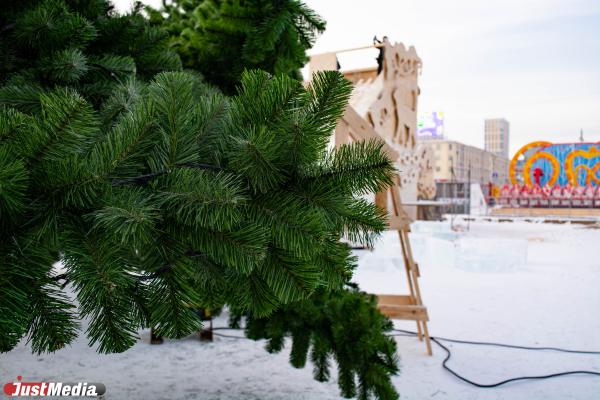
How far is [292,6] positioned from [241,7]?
0.19 meters

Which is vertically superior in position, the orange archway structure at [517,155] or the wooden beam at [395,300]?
the orange archway structure at [517,155]

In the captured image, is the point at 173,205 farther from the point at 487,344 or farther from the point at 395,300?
the point at 487,344

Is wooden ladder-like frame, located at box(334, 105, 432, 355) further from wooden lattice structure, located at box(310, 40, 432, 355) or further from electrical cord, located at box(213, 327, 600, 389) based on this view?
wooden lattice structure, located at box(310, 40, 432, 355)

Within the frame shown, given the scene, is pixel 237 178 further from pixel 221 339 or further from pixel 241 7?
pixel 221 339

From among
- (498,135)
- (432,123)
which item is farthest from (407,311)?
(498,135)

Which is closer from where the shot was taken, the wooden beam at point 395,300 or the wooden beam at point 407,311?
the wooden beam at point 407,311

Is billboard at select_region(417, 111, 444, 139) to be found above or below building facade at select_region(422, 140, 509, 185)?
above

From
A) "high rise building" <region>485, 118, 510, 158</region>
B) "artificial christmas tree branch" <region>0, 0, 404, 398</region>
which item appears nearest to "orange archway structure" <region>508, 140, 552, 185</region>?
"artificial christmas tree branch" <region>0, 0, 404, 398</region>

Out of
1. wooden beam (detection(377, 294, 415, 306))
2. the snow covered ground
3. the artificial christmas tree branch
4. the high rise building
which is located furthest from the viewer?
the high rise building

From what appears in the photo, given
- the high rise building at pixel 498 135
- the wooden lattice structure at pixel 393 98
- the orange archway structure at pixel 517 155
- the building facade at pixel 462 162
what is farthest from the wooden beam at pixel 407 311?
the high rise building at pixel 498 135

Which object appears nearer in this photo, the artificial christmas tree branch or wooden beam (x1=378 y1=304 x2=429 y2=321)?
the artificial christmas tree branch

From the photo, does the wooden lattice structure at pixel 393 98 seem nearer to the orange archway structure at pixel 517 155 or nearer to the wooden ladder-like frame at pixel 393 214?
the wooden ladder-like frame at pixel 393 214

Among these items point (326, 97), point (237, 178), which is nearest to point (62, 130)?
point (237, 178)

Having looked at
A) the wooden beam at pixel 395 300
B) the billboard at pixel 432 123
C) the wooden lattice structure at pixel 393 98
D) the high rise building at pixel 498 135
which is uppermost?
the high rise building at pixel 498 135
